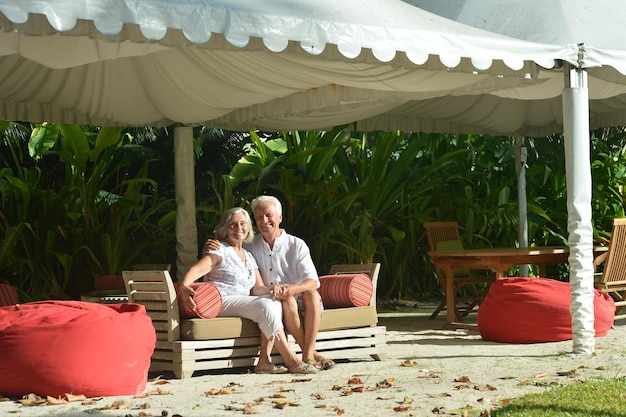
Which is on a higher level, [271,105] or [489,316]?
[271,105]

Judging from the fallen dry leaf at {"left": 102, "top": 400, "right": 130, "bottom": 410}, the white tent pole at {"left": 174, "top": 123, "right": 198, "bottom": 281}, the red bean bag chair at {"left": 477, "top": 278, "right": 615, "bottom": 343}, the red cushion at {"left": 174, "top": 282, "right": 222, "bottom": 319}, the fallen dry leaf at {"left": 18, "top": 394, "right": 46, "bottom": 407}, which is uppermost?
the white tent pole at {"left": 174, "top": 123, "right": 198, "bottom": 281}

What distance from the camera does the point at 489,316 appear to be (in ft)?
24.1

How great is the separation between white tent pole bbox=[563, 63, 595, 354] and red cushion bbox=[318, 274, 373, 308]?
1327 mm

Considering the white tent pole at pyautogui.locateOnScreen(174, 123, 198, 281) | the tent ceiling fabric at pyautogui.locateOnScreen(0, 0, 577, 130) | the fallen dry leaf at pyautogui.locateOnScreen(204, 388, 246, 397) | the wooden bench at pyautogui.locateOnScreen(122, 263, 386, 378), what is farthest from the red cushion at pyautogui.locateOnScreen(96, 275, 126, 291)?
the fallen dry leaf at pyautogui.locateOnScreen(204, 388, 246, 397)

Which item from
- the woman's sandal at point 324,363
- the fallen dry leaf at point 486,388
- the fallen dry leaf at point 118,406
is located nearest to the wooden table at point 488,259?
the woman's sandal at point 324,363

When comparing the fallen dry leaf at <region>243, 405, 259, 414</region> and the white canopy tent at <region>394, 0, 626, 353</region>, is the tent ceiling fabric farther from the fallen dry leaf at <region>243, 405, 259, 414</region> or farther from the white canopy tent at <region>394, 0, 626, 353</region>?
the fallen dry leaf at <region>243, 405, 259, 414</region>

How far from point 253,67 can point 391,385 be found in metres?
2.46

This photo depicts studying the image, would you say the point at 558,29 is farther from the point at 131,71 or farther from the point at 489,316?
the point at 131,71

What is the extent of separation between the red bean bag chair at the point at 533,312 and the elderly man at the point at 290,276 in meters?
1.66

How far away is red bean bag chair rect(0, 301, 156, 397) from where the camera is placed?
498 centimetres

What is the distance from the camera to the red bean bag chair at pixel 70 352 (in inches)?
196

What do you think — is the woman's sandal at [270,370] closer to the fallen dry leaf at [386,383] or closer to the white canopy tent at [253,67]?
the fallen dry leaf at [386,383]

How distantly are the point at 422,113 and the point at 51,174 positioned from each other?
12.4 ft

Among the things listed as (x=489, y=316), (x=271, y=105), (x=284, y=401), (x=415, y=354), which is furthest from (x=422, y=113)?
(x=284, y=401)
